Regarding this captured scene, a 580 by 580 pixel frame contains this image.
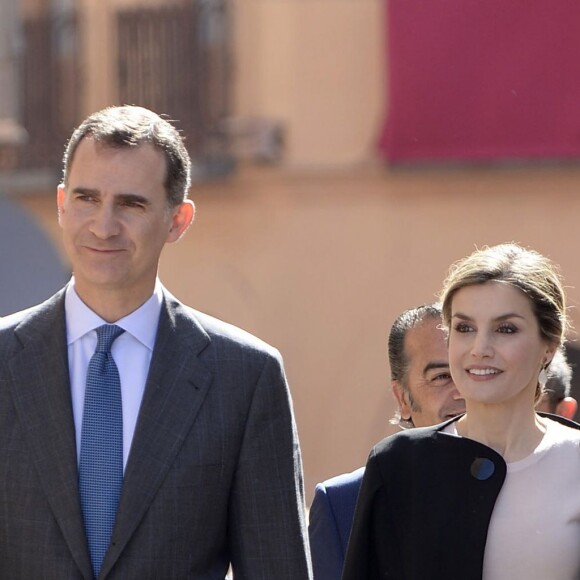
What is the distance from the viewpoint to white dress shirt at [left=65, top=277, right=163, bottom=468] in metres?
3.56

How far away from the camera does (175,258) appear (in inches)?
523

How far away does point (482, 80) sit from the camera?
38.3 ft

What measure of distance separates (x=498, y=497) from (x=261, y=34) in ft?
31.8

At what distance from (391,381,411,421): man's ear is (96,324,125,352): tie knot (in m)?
1.07

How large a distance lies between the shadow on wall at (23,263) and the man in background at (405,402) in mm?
2478

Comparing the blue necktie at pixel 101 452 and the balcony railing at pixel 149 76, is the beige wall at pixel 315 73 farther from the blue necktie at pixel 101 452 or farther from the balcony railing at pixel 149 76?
the blue necktie at pixel 101 452

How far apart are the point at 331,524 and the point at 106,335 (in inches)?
37.6

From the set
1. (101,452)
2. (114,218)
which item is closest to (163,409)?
(101,452)

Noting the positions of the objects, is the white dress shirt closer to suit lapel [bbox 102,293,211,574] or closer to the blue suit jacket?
suit lapel [bbox 102,293,211,574]

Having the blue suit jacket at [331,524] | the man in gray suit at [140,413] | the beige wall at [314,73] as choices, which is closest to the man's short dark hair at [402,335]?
the blue suit jacket at [331,524]

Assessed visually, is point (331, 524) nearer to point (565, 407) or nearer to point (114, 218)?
point (565, 407)

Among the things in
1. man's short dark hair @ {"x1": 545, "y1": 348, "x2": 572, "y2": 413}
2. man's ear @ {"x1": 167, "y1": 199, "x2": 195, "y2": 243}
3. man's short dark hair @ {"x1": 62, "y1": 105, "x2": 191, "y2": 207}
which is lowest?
man's short dark hair @ {"x1": 545, "y1": 348, "x2": 572, "y2": 413}

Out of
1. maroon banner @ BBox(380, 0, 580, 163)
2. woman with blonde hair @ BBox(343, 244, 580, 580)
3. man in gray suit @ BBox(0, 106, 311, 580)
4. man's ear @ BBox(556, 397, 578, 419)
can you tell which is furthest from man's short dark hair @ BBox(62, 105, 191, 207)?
maroon banner @ BBox(380, 0, 580, 163)

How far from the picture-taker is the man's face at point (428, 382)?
427 cm
